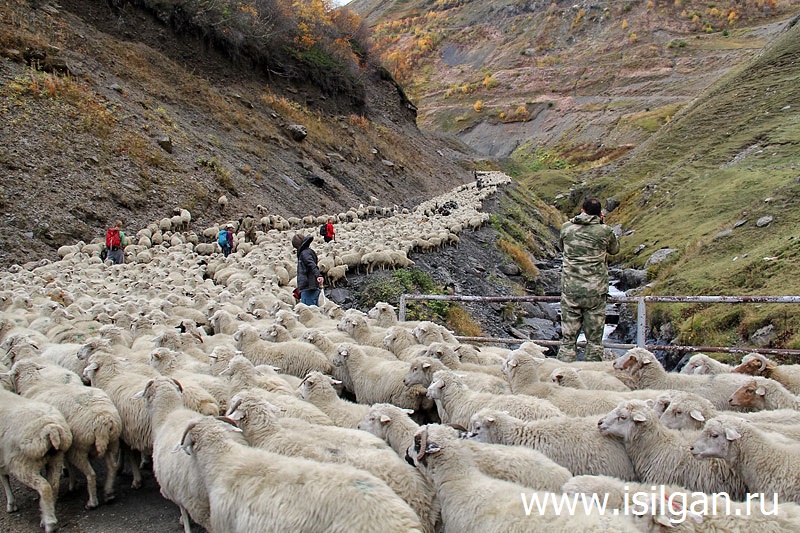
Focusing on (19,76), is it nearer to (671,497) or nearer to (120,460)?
(120,460)

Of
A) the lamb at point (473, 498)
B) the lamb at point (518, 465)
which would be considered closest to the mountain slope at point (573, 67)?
the lamb at point (518, 465)

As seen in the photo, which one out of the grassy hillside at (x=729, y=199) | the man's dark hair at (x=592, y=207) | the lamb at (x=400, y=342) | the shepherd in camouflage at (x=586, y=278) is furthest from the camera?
the grassy hillside at (x=729, y=199)

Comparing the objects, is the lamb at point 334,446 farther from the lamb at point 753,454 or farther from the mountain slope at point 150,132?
the mountain slope at point 150,132

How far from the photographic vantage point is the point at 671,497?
365 centimetres

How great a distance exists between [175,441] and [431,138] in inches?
2951

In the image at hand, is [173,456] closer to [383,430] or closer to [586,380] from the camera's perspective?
[383,430]

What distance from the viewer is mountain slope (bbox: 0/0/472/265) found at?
21031mm

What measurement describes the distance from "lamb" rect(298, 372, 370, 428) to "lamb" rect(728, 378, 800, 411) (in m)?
3.76

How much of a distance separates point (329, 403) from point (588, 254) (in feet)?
16.2

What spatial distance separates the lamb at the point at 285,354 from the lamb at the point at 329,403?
4.69ft

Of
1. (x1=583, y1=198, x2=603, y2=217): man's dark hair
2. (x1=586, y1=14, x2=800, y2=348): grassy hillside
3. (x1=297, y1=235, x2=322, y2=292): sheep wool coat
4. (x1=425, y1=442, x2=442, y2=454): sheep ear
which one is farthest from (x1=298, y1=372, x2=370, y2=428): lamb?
(x1=586, y1=14, x2=800, y2=348): grassy hillside

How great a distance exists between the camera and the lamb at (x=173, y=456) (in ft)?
15.2

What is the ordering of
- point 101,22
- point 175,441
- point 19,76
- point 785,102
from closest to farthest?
1. point 175,441
2. point 19,76
3. point 101,22
4. point 785,102

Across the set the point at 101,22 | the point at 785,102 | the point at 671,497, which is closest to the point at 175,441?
the point at 671,497
